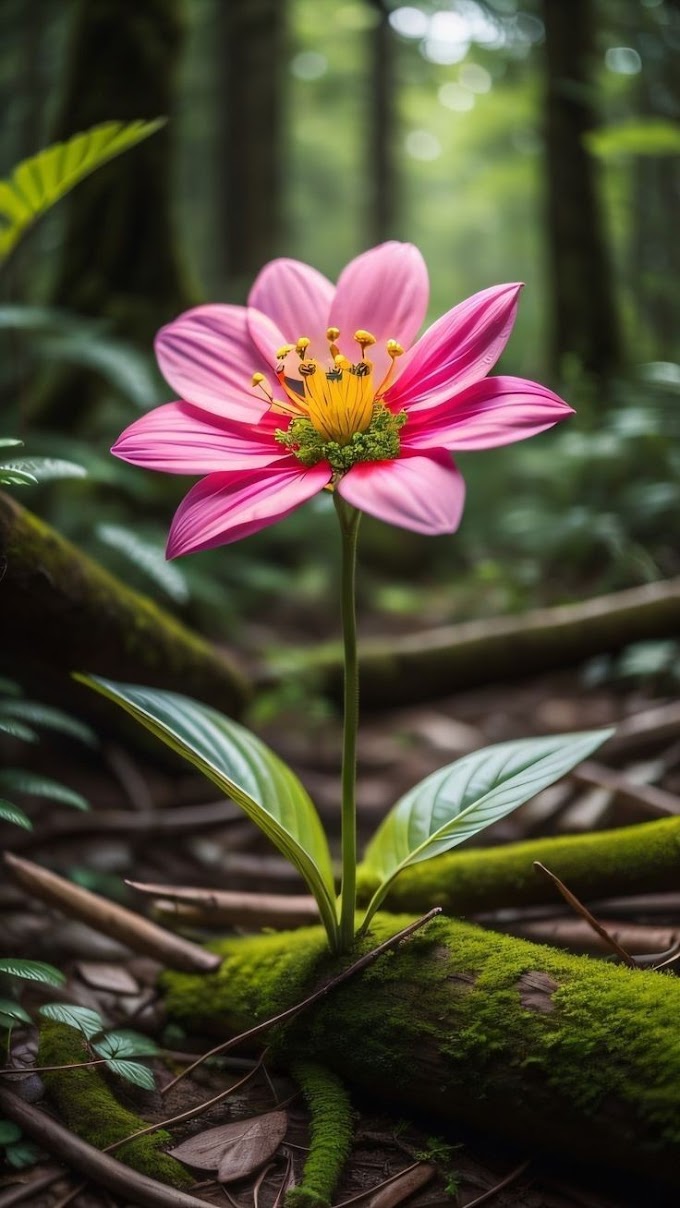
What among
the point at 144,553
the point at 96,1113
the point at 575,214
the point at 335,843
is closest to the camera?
the point at 96,1113

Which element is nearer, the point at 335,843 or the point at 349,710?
the point at 349,710

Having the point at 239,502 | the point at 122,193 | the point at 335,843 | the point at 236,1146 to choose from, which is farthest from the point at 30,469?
the point at 122,193

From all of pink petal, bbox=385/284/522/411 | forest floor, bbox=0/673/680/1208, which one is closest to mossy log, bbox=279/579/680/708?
forest floor, bbox=0/673/680/1208

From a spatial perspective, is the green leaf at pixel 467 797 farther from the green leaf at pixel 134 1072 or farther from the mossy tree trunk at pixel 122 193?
the mossy tree trunk at pixel 122 193

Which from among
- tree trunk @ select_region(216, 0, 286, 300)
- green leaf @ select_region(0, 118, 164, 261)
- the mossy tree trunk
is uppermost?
tree trunk @ select_region(216, 0, 286, 300)

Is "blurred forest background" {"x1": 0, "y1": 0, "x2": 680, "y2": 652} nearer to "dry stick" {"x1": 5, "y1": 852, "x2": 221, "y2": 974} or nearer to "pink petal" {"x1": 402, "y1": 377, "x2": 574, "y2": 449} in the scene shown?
"dry stick" {"x1": 5, "y1": 852, "x2": 221, "y2": 974}

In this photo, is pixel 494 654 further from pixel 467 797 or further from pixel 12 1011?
pixel 12 1011

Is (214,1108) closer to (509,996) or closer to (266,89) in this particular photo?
(509,996)
